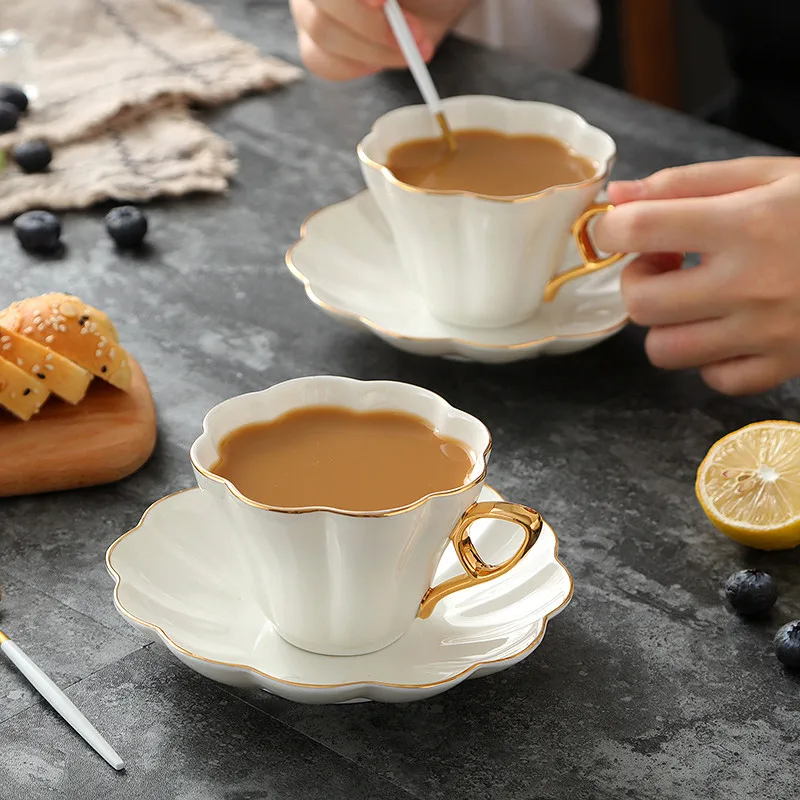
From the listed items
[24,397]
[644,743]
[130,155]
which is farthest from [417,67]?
[644,743]

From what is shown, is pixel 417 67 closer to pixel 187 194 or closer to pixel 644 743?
pixel 187 194

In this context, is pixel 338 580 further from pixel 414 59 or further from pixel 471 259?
pixel 414 59

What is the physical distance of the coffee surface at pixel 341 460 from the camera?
0.81 metres

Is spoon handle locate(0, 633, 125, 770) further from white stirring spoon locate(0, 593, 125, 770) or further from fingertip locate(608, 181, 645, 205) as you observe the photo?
fingertip locate(608, 181, 645, 205)

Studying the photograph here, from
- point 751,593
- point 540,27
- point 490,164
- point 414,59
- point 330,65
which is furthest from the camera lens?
point 540,27

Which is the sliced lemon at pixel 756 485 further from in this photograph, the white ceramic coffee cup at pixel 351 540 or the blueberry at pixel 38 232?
the blueberry at pixel 38 232

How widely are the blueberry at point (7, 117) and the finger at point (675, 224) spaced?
0.93 metres

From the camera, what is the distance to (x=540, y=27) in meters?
2.19

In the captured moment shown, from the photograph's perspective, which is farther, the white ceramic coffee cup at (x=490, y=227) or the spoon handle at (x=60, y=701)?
the white ceramic coffee cup at (x=490, y=227)

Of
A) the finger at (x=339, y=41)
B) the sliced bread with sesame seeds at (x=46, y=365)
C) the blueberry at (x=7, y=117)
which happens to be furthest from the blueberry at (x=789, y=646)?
the blueberry at (x=7, y=117)

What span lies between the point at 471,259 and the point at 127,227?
45 cm

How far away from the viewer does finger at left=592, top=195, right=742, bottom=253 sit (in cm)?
113

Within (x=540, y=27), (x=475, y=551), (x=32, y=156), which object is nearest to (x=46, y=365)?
(x=475, y=551)

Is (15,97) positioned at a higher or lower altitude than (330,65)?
lower
